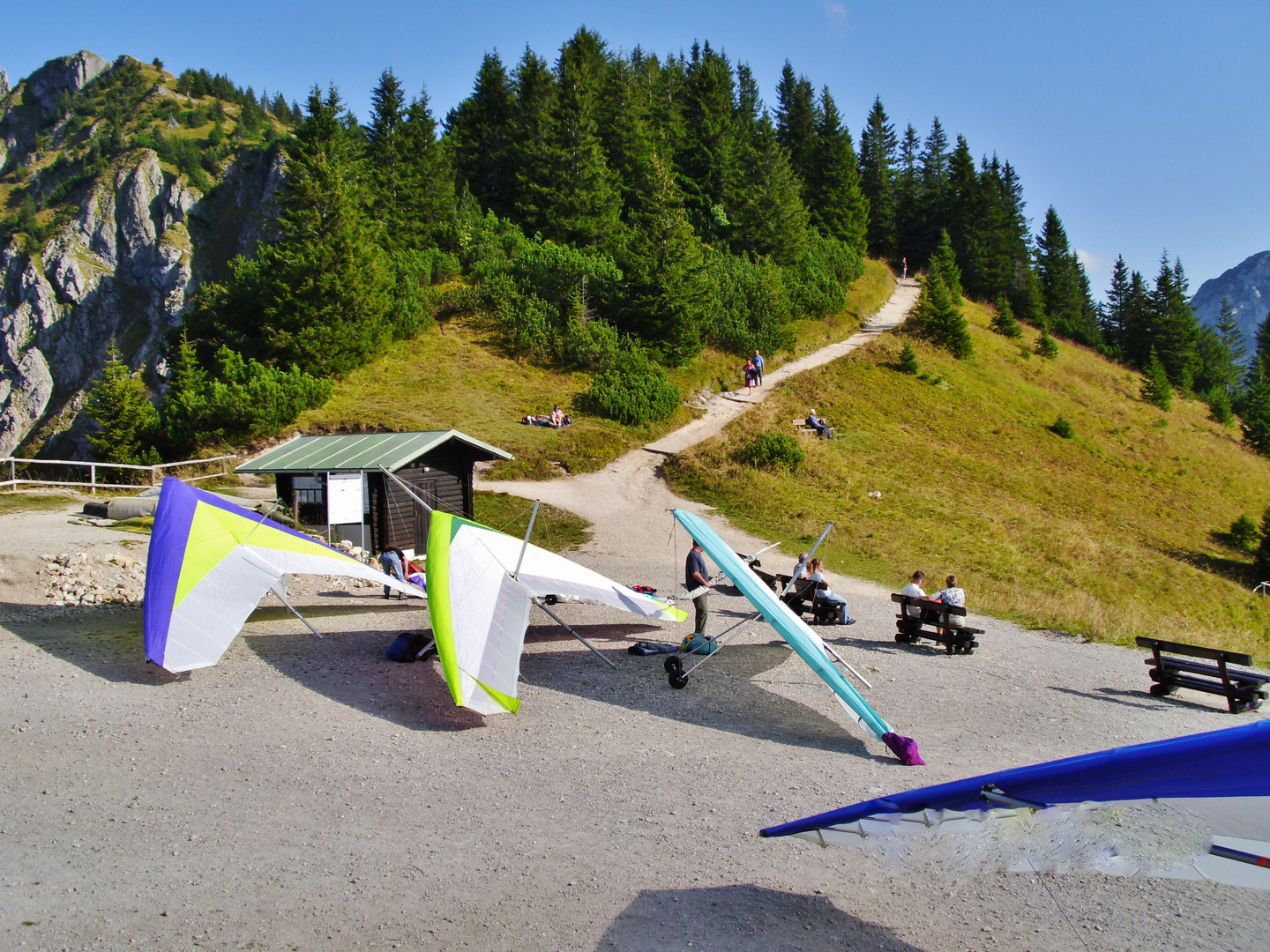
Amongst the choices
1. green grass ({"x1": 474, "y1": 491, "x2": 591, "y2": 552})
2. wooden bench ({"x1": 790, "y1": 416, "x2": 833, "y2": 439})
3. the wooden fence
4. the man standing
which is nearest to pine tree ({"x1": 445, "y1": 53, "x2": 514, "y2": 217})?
wooden bench ({"x1": 790, "y1": 416, "x2": 833, "y2": 439})

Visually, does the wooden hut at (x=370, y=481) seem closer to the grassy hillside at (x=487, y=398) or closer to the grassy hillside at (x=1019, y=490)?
the grassy hillside at (x=487, y=398)

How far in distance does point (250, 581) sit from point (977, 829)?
9971 mm

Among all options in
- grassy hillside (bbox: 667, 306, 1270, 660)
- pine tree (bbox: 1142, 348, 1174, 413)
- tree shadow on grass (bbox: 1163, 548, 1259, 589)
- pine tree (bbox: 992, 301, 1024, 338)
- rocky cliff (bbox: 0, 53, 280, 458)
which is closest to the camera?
grassy hillside (bbox: 667, 306, 1270, 660)

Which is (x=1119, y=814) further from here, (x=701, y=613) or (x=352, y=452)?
(x=352, y=452)

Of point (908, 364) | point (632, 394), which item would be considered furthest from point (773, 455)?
point (908, 364)

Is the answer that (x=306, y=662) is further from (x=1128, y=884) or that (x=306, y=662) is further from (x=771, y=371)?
(x=771, y=371)

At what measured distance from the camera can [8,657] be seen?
11219 millimetres

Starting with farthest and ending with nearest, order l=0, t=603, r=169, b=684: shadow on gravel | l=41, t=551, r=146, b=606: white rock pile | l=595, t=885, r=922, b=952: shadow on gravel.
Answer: l=41, t=551, r=146, b=606: white rock pile
l=0, t=603, r=169, b=684: shadow on gravel
l=595, t=885, r=922, b=952: shadow on gravel

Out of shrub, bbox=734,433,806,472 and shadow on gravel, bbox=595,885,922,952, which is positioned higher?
shrub, bbox=734,433,806,472

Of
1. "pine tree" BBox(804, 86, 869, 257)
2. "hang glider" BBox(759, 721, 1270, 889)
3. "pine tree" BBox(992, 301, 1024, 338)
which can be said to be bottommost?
"hang glider" BBox(759, 721, 1270, 889)

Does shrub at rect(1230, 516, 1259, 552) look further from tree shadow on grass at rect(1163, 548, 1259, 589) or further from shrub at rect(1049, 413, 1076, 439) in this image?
shrub at rect(1049, 413, 1076, 439)

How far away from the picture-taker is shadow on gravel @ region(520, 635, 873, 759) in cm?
941

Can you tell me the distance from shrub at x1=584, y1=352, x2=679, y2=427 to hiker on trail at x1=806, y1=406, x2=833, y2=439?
20.2 feet

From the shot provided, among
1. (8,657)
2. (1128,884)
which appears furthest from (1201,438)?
(8,657)
